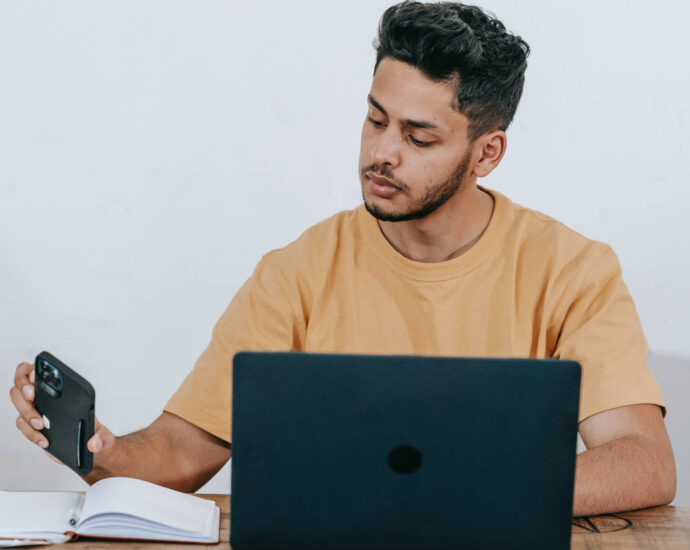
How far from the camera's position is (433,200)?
1717 millimetres

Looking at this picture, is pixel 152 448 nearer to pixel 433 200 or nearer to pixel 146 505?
pixel 146 505

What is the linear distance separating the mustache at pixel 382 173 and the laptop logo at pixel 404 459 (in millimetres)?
752

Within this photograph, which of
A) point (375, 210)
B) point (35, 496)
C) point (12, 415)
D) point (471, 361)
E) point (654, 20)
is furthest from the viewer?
point (12, 415)

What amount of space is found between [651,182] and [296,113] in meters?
0.91

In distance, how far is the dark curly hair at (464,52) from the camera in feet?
5.52

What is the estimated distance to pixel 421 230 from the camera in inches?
68.2

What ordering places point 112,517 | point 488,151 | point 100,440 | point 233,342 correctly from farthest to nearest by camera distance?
point 488,151
point 233,342
point 100,440
point 112,517

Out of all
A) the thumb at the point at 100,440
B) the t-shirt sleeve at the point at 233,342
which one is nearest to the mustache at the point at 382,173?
the t-shirt sleeve at the point at 233,342

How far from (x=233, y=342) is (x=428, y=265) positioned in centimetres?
37

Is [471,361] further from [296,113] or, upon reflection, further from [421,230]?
[296,113]

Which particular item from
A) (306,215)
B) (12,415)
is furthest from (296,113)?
(12,415)

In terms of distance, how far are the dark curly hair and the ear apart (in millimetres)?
15

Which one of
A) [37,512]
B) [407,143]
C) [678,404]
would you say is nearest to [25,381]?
[37,512]

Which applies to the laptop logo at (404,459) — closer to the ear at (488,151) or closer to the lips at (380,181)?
the lips at (380,181)
